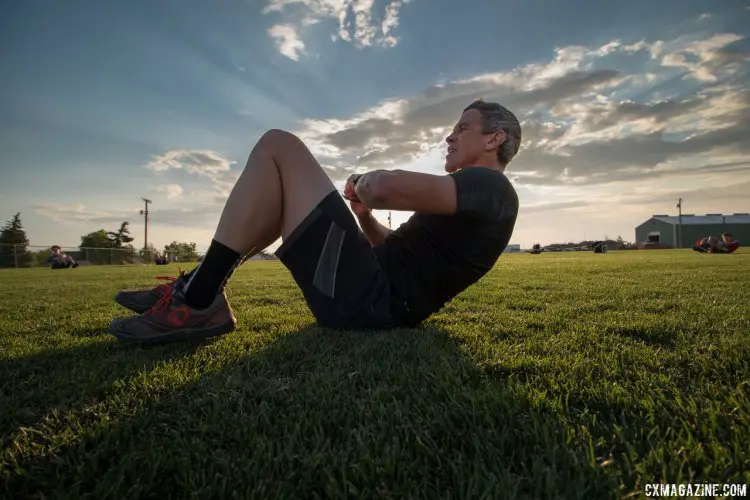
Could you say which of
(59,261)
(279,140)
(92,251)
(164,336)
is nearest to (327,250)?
(279,140)

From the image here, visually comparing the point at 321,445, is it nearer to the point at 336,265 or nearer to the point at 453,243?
the point at 336,265

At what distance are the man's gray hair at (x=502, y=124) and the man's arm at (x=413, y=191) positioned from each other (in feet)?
3.00

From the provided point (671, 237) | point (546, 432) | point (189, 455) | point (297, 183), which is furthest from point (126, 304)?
point (671, 237)

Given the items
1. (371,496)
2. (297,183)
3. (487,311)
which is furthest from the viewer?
(487,311)

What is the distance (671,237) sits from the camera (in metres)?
66.5

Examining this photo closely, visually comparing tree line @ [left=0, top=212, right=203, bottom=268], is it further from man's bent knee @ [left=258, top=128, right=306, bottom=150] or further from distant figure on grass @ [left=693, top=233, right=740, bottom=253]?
distant figure on grass @ [left=693, top=233, right=740, bottom=253]

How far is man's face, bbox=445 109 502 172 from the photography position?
262 cm

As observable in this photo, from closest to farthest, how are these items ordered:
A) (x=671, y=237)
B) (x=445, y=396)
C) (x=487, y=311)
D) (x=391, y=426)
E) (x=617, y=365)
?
(x=391, y=426) < (x=445, y=396) < (x=617, y=365) < (x=487, y=311) < (x=671, y=237)

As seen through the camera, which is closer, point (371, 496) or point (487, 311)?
point (371, 496)

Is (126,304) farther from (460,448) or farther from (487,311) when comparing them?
(487,311)

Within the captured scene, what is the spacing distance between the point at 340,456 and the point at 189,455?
1.46 feet

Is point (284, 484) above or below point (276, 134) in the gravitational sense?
below

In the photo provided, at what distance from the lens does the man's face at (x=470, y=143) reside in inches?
103

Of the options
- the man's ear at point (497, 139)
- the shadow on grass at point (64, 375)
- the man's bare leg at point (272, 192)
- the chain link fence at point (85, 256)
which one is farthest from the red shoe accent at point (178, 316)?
the chain link fence at point (85, 256)
